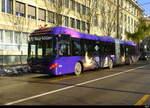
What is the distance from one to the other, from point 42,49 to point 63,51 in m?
1.25

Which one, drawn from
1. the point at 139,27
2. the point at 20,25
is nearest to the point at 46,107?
the point at 20,25

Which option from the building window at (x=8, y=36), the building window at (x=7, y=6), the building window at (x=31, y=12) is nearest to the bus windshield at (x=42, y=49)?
the building window at (x=8, y=36)

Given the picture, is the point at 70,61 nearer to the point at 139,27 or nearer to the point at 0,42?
the point at 0,42

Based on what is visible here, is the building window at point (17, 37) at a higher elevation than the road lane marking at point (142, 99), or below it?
higher

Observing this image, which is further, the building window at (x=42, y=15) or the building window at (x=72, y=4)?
the building window at (x=72, y=4)

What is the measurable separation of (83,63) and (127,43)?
41.5 ft

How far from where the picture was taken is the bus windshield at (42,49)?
45.8 ft

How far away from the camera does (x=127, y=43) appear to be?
1118 inches

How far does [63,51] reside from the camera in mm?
14625

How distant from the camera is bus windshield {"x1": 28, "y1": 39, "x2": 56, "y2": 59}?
13963mm

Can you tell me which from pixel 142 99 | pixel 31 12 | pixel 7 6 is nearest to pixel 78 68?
pixel 142 99

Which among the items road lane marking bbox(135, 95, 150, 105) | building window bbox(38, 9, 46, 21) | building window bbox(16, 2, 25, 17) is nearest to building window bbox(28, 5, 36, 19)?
building window bbox(38, 9, 46, 21)

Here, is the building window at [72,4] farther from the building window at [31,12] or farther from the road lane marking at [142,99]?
the road lane marking at [142,99]

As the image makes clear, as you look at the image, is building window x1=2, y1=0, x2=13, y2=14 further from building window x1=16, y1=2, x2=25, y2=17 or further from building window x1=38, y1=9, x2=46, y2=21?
building window x1=38, y1=9, x2=46, y2=21
